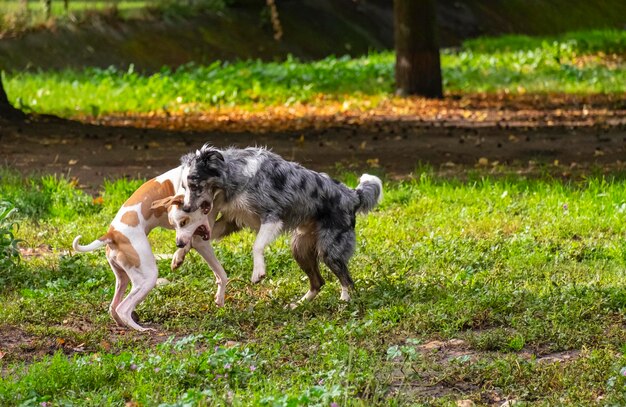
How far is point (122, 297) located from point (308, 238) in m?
1.24

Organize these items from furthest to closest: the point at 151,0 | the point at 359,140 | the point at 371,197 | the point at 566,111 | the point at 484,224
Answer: the point at 151,0 < the point at 566,111 < the point at 359,140 < the point at 484,224 < the point at 371,197

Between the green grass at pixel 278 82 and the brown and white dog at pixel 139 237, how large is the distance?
29.4 ft

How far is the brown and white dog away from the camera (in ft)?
22.0

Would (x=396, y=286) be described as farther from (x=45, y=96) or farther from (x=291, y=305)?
(x=45, y=96)

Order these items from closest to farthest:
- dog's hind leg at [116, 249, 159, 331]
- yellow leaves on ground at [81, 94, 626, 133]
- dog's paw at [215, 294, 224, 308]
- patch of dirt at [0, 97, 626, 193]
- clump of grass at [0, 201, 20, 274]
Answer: dog's hind leg at [116, 249, 159, 331] → dog's paw at [215, 294, 224, 308] → clump of grass at [0, 201, 20, 274] → patch of dirt at [0, 97, 626, 193] → yellow leaves on ground at [81, 94, 626, 133]

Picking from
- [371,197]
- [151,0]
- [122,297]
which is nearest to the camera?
[122,297]

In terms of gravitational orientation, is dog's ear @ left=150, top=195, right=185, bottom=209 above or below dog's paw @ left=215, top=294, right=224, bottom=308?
above

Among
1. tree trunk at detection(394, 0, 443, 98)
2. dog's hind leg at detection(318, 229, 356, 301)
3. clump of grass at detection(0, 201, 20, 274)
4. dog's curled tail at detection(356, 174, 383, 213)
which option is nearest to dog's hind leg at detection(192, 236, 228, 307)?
dog's hind leg at detection(318, 229, 356, 301)

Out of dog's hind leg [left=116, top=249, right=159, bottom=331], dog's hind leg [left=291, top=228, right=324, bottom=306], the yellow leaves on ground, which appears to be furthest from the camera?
the yellow leaves on ground

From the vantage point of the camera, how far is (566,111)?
16453mm

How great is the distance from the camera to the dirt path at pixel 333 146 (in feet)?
40.4

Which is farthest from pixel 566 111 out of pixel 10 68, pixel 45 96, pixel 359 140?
pixel 10 68

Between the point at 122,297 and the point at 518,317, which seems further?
the point at 122,297

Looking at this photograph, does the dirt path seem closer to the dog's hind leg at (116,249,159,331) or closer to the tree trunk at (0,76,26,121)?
the tree trunk at (0,76,26,121)
